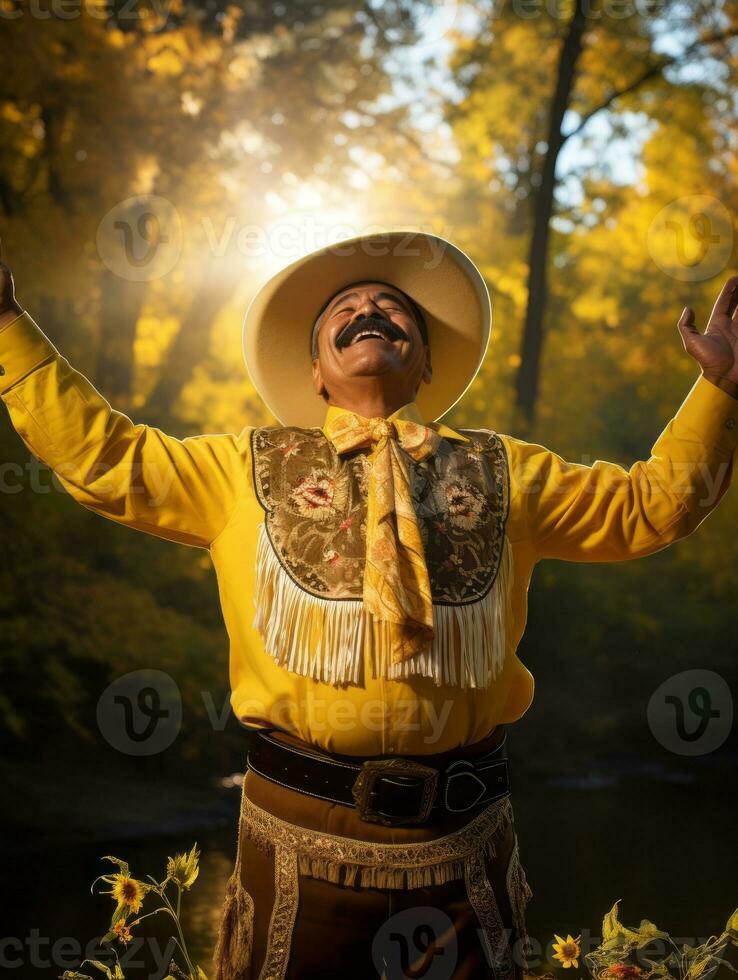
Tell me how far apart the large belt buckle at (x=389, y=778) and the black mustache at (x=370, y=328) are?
27.5 inches

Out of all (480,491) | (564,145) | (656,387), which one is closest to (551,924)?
(480,491)

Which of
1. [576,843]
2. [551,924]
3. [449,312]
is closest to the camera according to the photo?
[449,312]

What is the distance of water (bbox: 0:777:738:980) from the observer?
12.9 feet

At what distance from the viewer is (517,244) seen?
310 inches

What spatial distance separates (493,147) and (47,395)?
662 centimetres

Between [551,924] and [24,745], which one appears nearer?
[551,924]

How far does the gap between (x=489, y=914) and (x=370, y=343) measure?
0.93 meters

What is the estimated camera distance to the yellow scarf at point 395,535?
68.8 inches

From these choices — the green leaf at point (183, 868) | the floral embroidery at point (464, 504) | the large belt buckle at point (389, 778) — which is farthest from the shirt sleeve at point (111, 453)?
the green leaf at point (183, 868)

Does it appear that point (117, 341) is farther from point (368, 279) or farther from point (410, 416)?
point (410, 416)

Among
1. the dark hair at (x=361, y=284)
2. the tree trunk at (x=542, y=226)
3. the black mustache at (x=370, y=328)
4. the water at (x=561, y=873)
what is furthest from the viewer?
the tree trunk at (x=542, y=226)

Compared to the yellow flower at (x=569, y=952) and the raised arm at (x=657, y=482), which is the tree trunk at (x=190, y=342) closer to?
the yellow flower at (x=569, y=952)

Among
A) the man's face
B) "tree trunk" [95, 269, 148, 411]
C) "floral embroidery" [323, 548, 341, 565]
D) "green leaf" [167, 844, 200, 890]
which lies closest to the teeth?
the man's face

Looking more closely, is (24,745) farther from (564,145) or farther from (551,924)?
(564,145)
